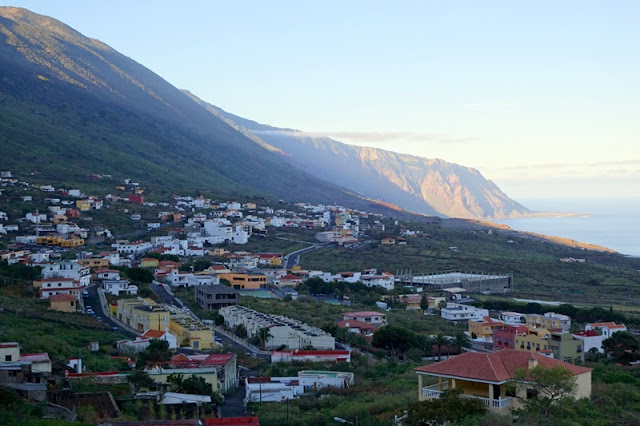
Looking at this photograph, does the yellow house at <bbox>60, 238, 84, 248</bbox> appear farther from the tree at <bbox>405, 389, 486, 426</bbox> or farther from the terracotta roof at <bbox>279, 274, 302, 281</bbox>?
the tree at <bbox>405, 389, 486, 426</bbox>

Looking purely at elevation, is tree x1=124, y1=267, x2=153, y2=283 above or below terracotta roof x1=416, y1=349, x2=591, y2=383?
below

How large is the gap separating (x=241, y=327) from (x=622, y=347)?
14.9 m

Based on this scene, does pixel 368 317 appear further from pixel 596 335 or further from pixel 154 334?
pixel 154 334

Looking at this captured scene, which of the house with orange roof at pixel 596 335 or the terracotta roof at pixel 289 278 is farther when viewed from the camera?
the terracotta roof at pixel 289 278

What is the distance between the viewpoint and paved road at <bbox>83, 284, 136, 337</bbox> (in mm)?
31752

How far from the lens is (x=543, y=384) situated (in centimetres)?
1514

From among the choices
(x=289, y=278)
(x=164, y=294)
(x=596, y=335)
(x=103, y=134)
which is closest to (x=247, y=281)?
(x=289, y=278)

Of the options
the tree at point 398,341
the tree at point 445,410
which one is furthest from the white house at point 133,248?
the tree at point 445,410

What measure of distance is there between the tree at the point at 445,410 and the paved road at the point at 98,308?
18.1 m

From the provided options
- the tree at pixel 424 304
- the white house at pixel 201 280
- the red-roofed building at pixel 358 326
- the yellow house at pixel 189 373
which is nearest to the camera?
the yellow house at pixel 189 373

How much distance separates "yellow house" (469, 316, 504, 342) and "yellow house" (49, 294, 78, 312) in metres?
18.1

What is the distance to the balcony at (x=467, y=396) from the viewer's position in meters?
15.1

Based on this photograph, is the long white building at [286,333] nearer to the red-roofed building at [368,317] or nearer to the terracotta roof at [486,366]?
the red-roofed building at [368,317]

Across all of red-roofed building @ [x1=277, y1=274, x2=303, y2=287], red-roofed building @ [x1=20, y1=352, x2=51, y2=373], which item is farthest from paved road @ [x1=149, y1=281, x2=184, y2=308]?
red-roofed building @ [x1=20, y1=352, x2=51, y2=373]
